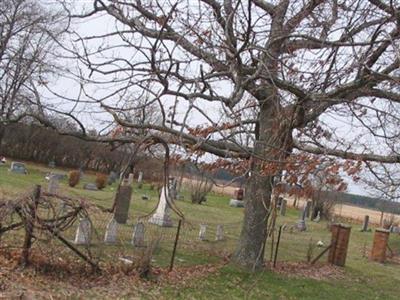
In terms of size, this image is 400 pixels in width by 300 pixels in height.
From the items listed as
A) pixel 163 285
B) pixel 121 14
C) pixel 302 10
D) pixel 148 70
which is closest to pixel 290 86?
pixel 302 10

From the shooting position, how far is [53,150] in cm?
4909

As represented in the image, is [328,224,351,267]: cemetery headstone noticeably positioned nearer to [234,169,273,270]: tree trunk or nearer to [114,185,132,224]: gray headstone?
[234,169,273,270]: tree trunk

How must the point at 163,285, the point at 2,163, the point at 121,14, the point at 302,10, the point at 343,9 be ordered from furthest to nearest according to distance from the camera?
1. the point at 2,163
2. the point at 121,14
3. the point at 163,285
4. the point at 302,10
5. the point at 343,9

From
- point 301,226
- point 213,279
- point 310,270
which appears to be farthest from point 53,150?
point 213,279

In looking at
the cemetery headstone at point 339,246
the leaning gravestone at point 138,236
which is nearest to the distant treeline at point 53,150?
the cemetery headstone at point 339,246

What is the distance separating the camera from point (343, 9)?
6855 millimetres

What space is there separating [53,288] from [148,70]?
3.78 meters

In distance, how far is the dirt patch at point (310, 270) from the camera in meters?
13.7

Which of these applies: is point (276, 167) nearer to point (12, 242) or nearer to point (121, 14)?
point (12, 242)

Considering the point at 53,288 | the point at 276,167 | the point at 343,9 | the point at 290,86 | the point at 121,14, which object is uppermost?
the point at 121,14

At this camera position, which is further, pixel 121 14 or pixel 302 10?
pixel 121 14

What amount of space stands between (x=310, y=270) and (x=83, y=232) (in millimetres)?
6757

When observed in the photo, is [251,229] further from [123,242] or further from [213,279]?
[123,242]

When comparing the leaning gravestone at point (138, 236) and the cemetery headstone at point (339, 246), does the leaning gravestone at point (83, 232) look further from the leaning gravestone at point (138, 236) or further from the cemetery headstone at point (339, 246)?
the cemetery headstone at point (339, 246)
